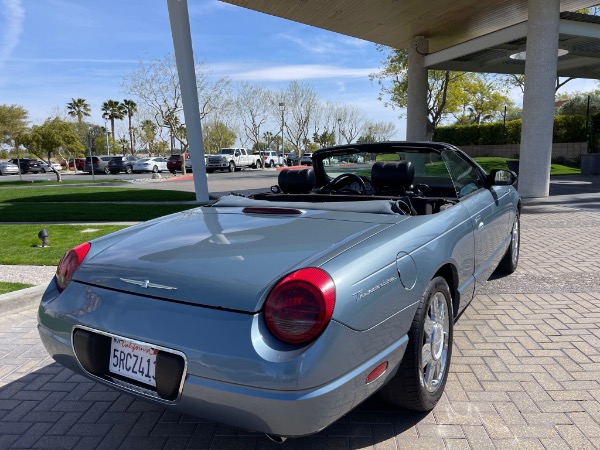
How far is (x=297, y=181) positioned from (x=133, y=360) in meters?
2.17

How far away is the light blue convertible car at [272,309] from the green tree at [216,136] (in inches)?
2302

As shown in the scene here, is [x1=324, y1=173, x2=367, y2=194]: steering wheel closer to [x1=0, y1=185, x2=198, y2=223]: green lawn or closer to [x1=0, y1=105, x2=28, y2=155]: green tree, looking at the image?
[x1=0, y1=185, x2=198, y2=223]: green lawn

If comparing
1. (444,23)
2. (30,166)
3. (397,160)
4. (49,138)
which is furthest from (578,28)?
(30,166)

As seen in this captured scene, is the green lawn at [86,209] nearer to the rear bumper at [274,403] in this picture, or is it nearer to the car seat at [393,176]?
the car seat at [393,176]

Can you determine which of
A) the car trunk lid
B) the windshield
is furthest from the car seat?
the car trunk lid

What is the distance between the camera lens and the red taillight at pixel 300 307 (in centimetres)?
176

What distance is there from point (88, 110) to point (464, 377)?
73389 mm

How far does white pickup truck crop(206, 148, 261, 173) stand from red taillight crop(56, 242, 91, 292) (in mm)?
34688

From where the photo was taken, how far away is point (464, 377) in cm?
297

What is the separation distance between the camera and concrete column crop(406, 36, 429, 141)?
733 inches

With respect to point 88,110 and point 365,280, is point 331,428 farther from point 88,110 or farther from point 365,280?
point 88,110

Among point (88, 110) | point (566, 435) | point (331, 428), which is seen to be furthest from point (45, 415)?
point (88, 110)

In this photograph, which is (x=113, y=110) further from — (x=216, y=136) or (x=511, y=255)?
(x=511, y=255)

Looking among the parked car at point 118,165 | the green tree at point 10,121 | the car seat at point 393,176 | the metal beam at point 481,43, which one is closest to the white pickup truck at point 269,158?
the parked car at point 118,165
